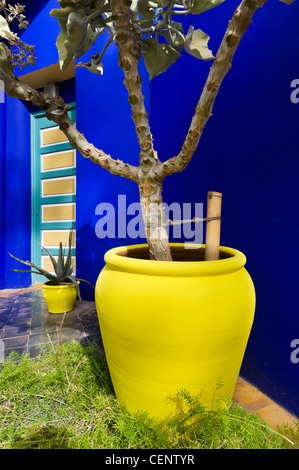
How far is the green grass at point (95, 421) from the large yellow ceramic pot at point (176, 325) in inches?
2.0

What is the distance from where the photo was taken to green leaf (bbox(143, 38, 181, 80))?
108 centimetres

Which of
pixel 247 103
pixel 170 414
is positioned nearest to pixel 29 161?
pixel 247 103

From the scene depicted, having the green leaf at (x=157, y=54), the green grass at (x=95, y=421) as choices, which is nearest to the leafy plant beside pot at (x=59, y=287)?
the green grass at (x=95, y=421)

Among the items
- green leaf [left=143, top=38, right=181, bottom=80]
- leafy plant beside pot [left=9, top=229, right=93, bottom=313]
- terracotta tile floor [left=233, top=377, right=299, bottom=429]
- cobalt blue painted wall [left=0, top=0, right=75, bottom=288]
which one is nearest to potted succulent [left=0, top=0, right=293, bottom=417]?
green leaf [left=143, top=38, right=181, bottom=80]

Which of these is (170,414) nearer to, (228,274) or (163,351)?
(163,351)

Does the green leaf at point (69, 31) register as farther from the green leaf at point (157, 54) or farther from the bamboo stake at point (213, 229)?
the bamboo stake at point (213, 229)

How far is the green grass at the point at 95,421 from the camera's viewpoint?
786mm

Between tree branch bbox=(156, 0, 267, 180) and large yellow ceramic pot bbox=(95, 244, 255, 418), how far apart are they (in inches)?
15.8

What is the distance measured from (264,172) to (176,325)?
2.78ft

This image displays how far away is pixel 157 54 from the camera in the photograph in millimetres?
1099

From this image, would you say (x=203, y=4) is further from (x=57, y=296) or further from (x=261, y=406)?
(x=57, y=296)

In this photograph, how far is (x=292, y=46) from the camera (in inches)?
41.1

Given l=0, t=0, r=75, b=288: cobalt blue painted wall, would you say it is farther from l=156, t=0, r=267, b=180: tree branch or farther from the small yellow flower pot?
l=156, t=0, r=267, b=180: tree branch
